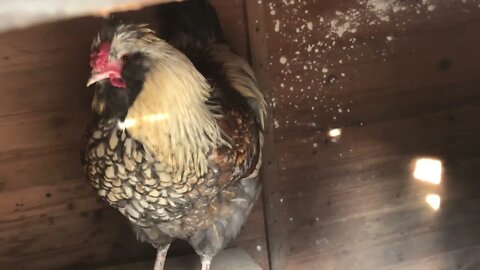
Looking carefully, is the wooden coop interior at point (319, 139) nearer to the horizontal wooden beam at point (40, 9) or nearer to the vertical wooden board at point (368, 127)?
the vertical wooden board at point (368, 127)

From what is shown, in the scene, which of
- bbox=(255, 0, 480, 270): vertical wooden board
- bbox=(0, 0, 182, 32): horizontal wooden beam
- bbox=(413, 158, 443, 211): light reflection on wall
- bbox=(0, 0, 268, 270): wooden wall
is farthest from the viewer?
bbox=(413, 158, 443, 211): light reflection on wall

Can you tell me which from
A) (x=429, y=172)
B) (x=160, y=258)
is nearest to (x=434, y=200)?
(x=429, y=172)

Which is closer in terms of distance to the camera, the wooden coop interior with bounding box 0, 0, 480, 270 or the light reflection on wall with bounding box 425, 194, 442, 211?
the wooden coop interior with bounding box 0, 0, 480, 270

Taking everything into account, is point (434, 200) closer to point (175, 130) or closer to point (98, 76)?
point (175, 130)

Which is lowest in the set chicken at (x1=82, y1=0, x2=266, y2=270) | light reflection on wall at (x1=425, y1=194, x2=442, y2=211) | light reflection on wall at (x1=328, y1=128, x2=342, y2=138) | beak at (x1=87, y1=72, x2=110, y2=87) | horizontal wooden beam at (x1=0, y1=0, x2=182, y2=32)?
light reflection on wall at (x1=425, y1=194, x2=442, y2=211)

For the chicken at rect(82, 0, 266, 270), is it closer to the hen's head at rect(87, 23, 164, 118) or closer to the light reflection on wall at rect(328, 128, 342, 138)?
the hen's head at rect(87, 23, 164, 118)

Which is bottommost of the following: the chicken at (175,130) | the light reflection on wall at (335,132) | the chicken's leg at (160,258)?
the chicken's leg at (160,258)

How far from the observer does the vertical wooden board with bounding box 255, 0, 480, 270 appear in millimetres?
1471

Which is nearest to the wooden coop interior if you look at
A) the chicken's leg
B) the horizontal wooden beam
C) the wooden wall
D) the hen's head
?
the wooden wall

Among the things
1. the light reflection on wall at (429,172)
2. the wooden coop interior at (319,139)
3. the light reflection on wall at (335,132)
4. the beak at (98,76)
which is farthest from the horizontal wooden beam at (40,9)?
the light reflection on wall at (429,172)

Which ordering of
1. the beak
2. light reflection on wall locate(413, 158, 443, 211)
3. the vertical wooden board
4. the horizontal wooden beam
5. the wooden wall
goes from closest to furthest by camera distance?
1. the horizontal wooden beam
2. the beak
3. the wooden wall
4. the vertical wooden board
5. light reflection on wall locate(413, 158, 443, 211)

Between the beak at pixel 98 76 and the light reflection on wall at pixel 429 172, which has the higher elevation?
the beak at pixel 98 76

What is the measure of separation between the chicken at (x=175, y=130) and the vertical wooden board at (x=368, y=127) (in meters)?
0.19

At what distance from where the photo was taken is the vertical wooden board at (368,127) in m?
1.47
